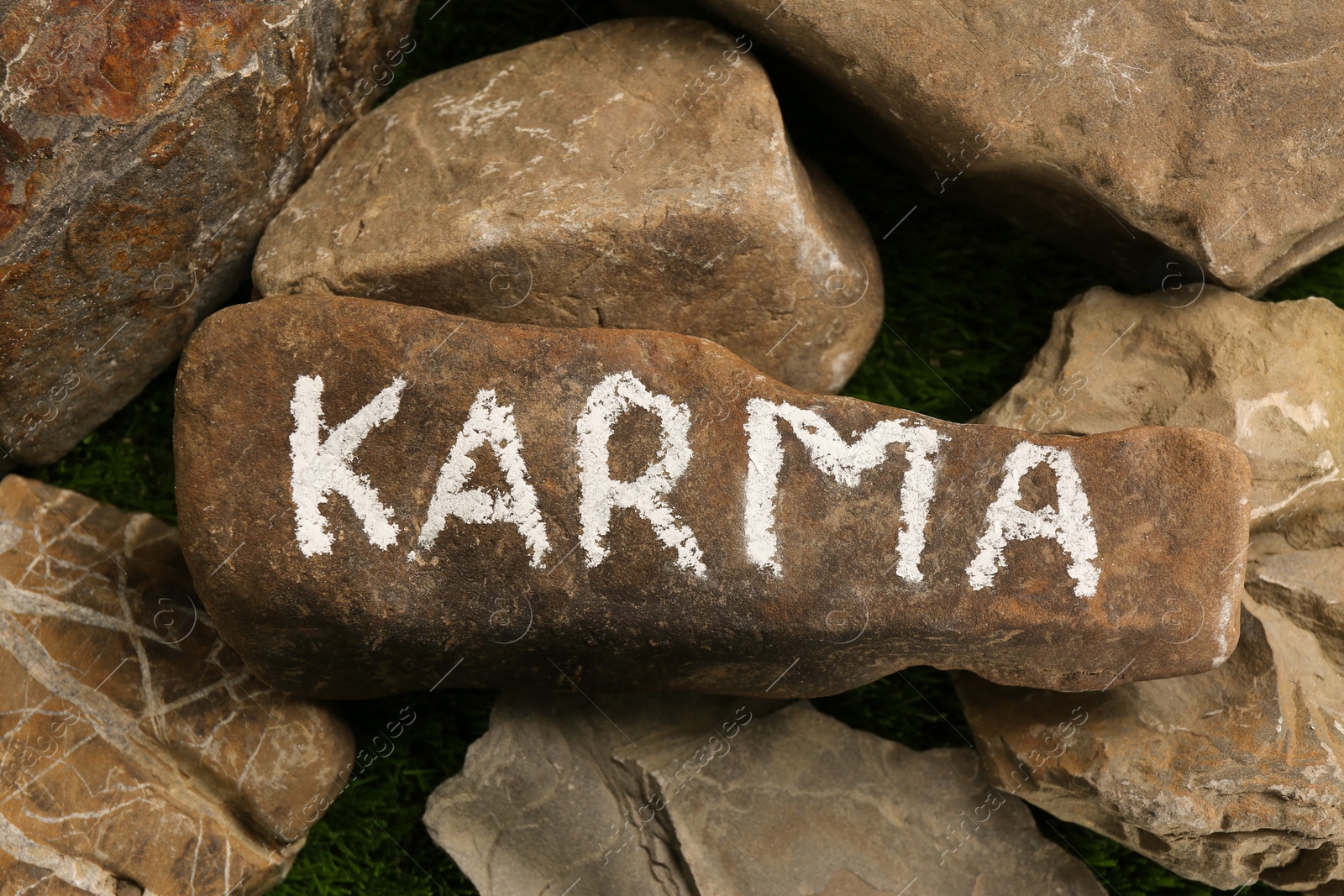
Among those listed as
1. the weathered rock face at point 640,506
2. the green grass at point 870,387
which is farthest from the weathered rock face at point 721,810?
the weathered rock face at point 640,506

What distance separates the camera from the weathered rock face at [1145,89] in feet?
6.74

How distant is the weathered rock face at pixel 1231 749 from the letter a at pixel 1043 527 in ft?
1.36

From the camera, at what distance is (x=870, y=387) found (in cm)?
250

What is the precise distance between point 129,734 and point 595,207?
1.37 m

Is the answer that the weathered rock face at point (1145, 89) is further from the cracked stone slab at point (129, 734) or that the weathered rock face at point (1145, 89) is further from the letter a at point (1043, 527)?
the cracked stone slab at point (129, 734)

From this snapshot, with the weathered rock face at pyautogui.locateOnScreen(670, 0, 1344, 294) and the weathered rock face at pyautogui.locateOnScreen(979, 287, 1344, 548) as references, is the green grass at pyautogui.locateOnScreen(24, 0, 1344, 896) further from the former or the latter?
the weathered rock face at pyautogui.locateOnScreen(670, 0, 1344, 294)

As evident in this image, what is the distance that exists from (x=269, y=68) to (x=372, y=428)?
0.70 m

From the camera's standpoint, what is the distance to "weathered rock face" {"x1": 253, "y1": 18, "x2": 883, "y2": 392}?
6.66 feet

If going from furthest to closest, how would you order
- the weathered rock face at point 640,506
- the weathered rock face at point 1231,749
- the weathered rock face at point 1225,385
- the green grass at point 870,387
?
the green grass at point 870,387 < the weathered rock face at point 1225,385 < the weathered rock face at point 1231,749 < the weathered rock face at point 640,506

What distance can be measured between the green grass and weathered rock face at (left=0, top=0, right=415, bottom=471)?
0.23 metres

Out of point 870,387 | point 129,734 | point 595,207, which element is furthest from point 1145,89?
point 129,734

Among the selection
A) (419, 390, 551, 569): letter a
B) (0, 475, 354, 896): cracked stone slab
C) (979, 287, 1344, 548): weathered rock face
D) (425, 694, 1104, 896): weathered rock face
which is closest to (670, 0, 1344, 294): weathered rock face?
(979, 287, 1344, 548): weathered rock face

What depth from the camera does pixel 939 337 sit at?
8.30 feet

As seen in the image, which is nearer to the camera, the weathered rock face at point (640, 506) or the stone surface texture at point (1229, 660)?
the weathered rock face at point (640, 506)
